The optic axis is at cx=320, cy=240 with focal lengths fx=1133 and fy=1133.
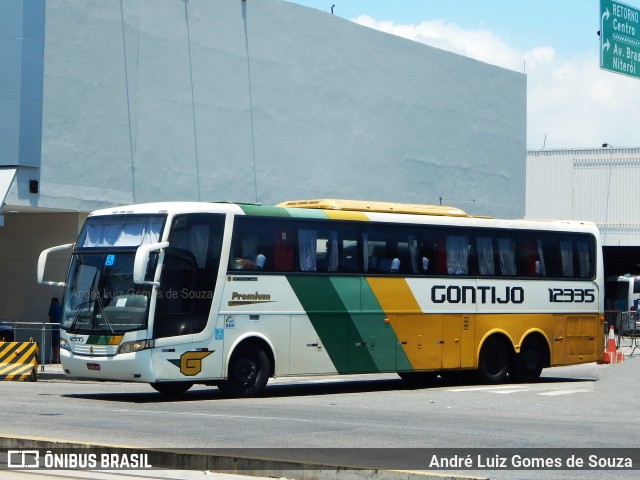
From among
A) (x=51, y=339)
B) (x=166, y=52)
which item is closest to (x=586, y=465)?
(x=51, y=339)

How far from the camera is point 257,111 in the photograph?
116 ft

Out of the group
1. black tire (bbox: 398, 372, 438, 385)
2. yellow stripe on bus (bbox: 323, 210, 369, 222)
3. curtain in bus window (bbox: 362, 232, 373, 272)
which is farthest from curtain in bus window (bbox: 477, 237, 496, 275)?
yellow stripe on bus (bbox: 323, 210, 369, 222)

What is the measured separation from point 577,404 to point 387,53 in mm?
21902

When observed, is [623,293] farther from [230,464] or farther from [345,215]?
[230,464]

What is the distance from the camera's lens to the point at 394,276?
75.4 feet

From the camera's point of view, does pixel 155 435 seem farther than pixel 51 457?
Yes

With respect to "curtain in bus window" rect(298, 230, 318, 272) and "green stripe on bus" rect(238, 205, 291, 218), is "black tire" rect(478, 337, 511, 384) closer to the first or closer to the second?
"curtain in bus window" rect(298, 230, 318, 272)

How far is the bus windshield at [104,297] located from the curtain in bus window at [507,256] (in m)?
8.84

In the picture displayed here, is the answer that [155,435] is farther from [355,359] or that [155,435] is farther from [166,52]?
[166,52]

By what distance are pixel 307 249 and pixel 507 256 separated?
18.3 feet

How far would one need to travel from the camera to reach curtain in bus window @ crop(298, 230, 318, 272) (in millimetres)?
21438

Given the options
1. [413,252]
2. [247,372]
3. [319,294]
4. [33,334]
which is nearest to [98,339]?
[247,372]

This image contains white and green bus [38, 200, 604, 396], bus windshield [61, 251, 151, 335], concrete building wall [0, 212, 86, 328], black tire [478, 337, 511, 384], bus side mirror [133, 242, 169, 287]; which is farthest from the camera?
concrete building wall [0, 212, 86, 328]

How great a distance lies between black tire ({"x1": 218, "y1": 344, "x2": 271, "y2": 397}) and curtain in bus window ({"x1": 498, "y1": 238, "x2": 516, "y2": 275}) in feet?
21.3
